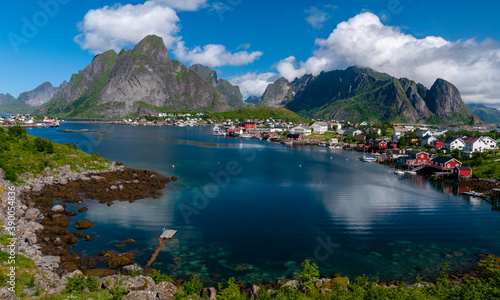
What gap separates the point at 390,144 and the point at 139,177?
242ft

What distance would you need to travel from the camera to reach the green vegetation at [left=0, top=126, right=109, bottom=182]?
3484 cm

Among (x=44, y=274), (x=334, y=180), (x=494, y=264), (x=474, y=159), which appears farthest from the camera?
(x=474, y=159)

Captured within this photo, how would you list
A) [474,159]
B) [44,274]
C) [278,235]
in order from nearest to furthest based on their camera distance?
[44,274] < [278,235] < [474,159]

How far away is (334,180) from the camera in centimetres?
4650

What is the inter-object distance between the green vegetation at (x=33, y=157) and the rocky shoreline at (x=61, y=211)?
147 centimetres

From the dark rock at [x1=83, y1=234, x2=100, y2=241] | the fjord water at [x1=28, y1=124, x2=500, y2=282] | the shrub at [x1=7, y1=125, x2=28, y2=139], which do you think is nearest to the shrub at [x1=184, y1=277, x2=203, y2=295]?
the fjord water at [x1=28, y1=124, x2=500, y2=282]

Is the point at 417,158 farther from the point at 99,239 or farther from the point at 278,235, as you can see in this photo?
the point at 99,239

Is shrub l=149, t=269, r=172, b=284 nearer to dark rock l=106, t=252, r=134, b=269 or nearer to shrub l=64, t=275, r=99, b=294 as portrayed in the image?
shrub l=64, t=275, r=99, b=294

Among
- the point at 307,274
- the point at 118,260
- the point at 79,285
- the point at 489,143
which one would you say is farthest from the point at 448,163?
the point at 79,285

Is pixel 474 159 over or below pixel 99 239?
over

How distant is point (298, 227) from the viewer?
25.8 m

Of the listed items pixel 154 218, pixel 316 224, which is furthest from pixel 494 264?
pixel 154 218

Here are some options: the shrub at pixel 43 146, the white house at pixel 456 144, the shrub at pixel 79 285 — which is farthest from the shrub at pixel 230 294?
the white house at pixel 456 144

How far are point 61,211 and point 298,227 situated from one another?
71.8 feet
